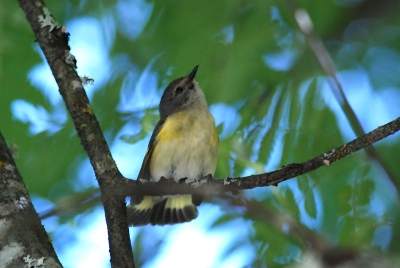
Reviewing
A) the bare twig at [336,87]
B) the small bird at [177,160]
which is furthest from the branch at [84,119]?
the small bird at [177,160]

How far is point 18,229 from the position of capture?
251 cm

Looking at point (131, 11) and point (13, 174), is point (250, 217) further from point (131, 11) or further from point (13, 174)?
point (131, 11)

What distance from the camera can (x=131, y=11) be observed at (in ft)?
15.2

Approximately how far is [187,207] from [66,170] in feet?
4.13

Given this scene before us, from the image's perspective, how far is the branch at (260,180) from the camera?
8.56 feet

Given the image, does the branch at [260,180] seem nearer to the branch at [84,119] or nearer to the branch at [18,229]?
the branch at [84,119]

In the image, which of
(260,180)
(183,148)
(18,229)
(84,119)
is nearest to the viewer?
(18,229)

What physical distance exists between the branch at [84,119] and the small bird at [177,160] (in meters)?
1.55

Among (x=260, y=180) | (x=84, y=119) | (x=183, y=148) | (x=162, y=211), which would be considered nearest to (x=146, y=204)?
(x=162, y=211)

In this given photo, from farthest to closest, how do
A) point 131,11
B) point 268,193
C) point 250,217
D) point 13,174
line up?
point 131,11, point 268,193, point 250,217, point 13,174

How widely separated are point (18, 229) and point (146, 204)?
2.62 m

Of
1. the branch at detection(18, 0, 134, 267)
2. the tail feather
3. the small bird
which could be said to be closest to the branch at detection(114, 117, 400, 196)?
the branch at detection(18, 0, 134, 267)

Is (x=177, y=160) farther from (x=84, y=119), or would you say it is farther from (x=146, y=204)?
(x=84, y=119)

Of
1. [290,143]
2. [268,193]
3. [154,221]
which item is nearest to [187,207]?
[154,221]
